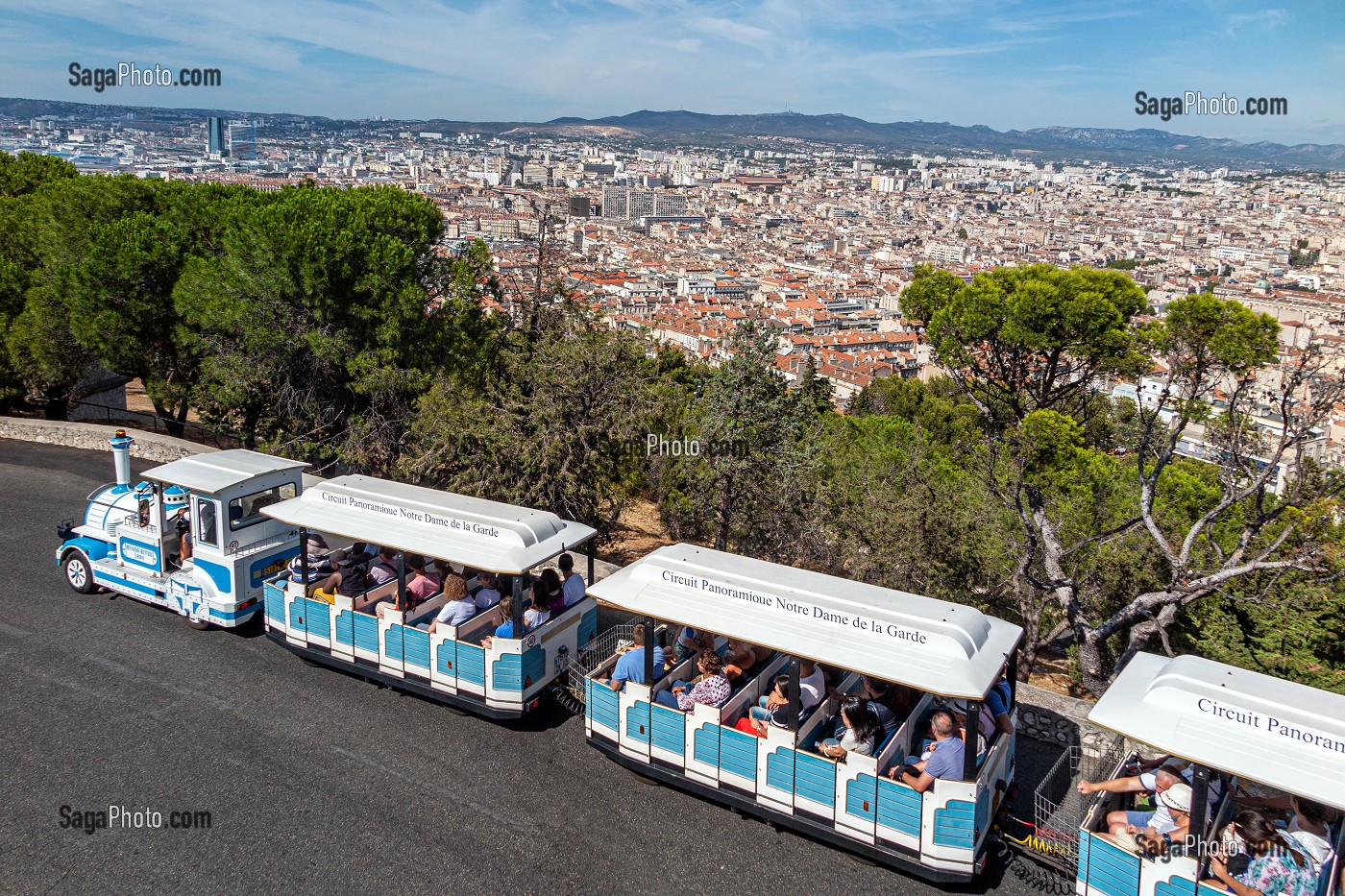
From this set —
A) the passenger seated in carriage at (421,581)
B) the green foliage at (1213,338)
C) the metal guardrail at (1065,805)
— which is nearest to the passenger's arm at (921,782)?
the metal guardrail at (1065,805)

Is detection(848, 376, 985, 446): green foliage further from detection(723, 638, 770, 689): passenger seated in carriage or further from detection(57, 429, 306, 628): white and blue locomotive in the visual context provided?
detection(57, 429, 306, 628): white and blue locomotive

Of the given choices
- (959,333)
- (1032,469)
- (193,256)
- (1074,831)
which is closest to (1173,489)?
(1032,469)

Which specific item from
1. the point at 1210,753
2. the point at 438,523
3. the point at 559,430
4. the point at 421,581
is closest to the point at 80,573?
the point at 421,581

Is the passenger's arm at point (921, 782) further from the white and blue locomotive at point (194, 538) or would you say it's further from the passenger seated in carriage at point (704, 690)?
the white and blue locomotive at point (194, 538)

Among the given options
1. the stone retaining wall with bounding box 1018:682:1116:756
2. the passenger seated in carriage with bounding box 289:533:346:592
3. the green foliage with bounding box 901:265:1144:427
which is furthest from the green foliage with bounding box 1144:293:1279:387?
the passenger seated in carriage with bounding box 289:533:346:592

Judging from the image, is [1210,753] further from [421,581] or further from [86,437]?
[86,437]
